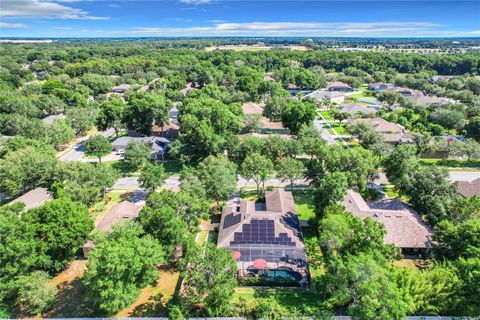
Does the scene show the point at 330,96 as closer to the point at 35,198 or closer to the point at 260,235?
the point at 260,235

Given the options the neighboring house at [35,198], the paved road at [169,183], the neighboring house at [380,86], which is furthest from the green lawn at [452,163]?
the neighboring house at [380,86]

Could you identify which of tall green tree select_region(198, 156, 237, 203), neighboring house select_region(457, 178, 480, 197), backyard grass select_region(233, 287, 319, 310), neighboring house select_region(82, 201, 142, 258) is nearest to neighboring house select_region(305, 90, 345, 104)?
neighboring house select_region(457, 178, 480, 197)

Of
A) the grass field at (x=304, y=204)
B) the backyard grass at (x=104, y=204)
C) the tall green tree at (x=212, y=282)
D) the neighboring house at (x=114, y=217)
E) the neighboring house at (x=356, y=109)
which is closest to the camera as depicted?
the tall green tree at (x=212, y=282)

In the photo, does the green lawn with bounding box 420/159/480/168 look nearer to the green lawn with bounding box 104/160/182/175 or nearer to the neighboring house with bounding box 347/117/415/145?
the neighboring house with bounding box 347/117/415/145

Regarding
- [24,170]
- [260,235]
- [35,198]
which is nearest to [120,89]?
[24,170]

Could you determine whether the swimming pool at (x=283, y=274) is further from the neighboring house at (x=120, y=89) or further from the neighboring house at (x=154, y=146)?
Answer: the neighboring house at (x=120, y=89)

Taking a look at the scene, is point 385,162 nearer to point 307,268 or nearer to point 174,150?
point 307,268
